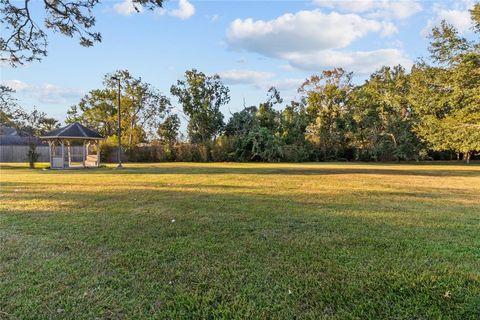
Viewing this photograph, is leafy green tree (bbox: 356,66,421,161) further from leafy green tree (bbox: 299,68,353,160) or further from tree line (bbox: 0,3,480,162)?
leafy green tree (bbox: 299,68,353,160)

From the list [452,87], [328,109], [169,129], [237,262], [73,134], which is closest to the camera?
[237,262]

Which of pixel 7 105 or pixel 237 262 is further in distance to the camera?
pixel 7 105

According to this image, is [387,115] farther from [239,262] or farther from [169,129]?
[239,262]

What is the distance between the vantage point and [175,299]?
7.30 ft

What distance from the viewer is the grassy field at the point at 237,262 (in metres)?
2.13

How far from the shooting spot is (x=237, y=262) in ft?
9.53

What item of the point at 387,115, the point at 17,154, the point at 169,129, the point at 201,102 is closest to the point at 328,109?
the point at 387,115

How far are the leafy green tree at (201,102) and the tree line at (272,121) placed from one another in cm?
10

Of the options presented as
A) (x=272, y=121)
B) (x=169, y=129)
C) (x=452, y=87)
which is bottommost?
(x=169, y=129)

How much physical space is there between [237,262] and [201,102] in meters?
29.3

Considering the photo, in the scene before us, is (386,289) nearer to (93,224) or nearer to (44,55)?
(93,224)

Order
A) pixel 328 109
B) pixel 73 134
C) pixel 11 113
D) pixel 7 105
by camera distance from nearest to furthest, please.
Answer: pixel 73 134
pixel 7 105
pixel 11 113
pixel 328 109

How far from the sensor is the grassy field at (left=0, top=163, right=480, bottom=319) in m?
2.13

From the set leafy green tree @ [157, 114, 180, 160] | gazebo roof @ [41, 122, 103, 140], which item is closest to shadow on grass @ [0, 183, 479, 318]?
gazebo roof @ [41, 122, 103, 140]
